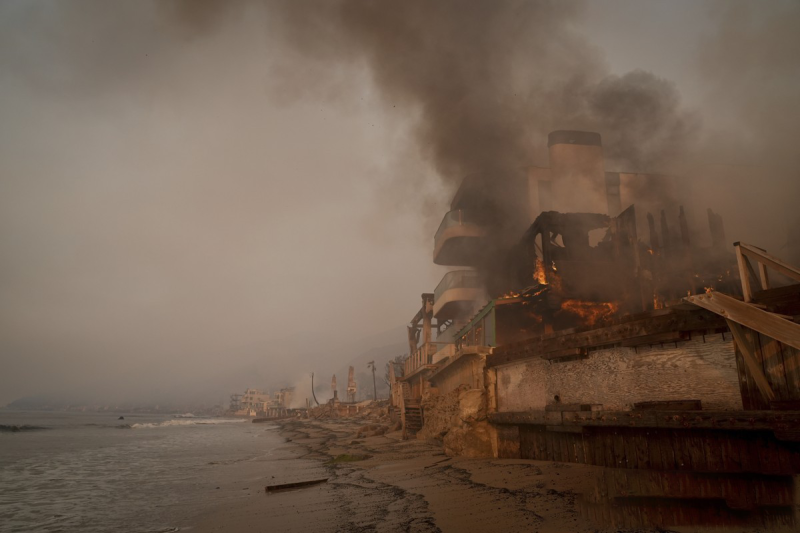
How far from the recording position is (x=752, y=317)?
18.5ft

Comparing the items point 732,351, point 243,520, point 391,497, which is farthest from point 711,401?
point 243,520

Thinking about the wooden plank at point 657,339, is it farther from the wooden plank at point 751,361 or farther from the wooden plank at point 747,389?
the wooden plank at point 751,361

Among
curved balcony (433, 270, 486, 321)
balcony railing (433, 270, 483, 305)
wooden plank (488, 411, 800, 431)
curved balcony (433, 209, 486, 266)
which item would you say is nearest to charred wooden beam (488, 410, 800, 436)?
wooden plank (488, 411, 800, 431)

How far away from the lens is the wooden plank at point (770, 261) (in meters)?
5.60

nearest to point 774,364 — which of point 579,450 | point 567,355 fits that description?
point 579,450

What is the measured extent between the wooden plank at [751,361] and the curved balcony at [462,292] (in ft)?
89.9

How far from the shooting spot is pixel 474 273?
3400cm

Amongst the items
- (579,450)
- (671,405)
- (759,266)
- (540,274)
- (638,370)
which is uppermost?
(540,274)

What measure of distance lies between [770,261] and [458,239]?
28.5 m

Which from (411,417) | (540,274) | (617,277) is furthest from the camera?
(411,417)

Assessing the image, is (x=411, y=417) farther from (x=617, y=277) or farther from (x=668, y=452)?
(x=668, y=452)

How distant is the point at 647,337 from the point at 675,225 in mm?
23159

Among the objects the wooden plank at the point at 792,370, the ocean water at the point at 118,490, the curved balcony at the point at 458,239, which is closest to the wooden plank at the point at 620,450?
the wooden plank at the point at 792,370

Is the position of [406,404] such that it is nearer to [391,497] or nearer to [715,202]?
[391,497]
